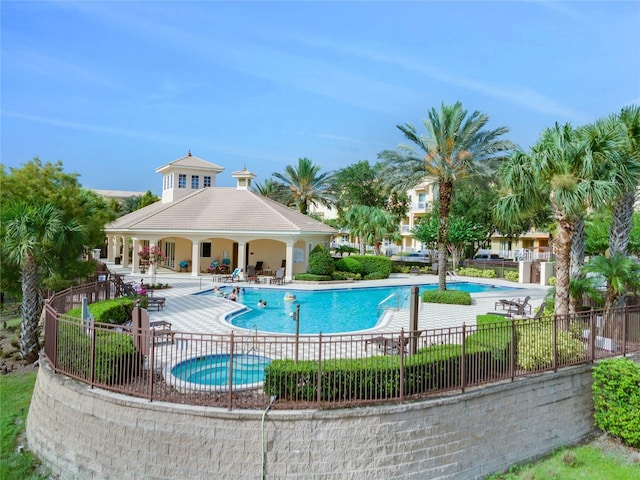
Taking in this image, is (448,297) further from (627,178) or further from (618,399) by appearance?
(618,399)

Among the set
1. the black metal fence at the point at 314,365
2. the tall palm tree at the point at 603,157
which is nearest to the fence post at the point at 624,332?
the black metal fence at the point at 314,365

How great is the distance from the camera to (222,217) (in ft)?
105

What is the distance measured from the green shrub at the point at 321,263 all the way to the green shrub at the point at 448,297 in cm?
831

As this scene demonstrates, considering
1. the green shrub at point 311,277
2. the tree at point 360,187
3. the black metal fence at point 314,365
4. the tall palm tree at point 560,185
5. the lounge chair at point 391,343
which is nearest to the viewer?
A: the black metal fence at point 314,365

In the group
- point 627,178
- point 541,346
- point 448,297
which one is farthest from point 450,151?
point 541,346

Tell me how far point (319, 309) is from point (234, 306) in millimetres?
4110

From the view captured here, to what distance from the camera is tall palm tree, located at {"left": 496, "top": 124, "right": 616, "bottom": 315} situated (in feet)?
39.3

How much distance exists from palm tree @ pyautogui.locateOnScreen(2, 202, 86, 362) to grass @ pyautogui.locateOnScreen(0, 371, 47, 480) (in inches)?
56.3

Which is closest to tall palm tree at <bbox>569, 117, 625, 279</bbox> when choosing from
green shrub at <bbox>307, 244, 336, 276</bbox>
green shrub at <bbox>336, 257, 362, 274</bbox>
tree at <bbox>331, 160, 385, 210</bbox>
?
green shrub at <bbox>307, 244, 336, 276</bbox>

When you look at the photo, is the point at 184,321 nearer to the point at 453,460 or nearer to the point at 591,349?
the point at 453,460

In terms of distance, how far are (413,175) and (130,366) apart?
18.3 m

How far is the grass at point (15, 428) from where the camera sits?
8753 mm

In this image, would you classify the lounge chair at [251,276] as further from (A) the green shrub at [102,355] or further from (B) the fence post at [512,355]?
(B) the fence post at [512,355]

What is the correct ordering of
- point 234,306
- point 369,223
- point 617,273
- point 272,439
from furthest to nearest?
point 369,223
point 234,306
point 617,273
point 272,439
